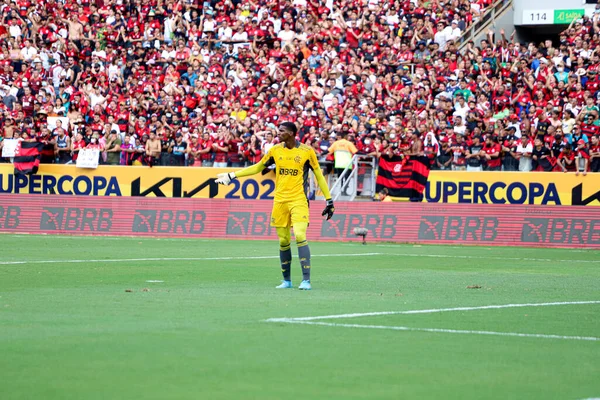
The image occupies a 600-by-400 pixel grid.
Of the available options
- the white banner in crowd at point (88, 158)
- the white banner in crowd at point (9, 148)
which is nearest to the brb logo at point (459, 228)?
the white banner in crowd at point (88, 158)

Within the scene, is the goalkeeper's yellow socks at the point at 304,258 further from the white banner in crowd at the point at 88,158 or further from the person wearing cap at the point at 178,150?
the white banner in crowd at the point at 88,158

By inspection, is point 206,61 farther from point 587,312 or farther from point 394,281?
point 587,312

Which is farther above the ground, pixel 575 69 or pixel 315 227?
pixel 575 69

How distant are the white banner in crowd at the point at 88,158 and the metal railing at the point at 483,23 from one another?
1211 cm

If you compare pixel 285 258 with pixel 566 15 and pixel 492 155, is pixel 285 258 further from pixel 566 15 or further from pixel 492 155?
pixel 566 15

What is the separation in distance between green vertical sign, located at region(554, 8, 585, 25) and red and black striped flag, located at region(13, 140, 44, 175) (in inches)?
677

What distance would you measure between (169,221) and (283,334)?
67.7 ft

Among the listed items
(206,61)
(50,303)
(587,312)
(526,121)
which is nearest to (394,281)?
(587,312)

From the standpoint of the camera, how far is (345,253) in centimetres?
2327

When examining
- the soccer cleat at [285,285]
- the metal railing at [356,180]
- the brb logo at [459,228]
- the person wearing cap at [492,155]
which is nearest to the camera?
the soccer cleat at [285,285]

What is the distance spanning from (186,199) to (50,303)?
18.0 meters

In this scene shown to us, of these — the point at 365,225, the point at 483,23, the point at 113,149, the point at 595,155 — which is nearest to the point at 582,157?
the point at 595,155

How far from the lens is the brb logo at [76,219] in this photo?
30.3 m

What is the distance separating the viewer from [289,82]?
34.6 m
